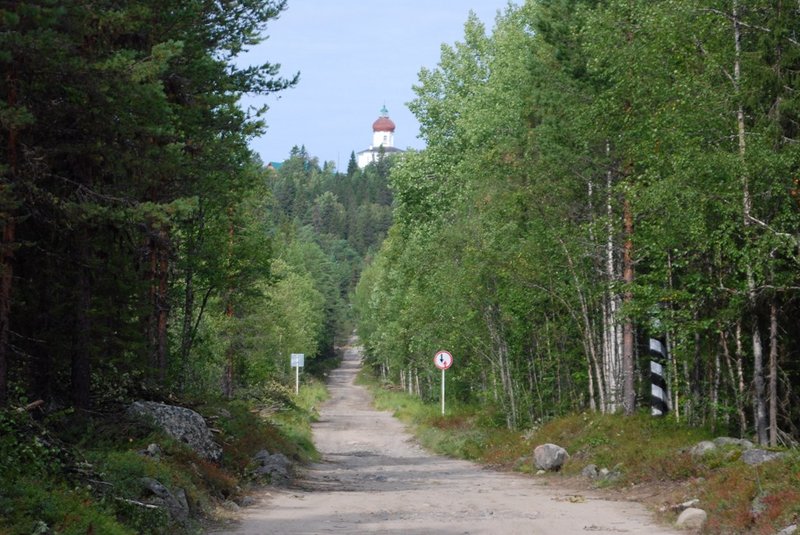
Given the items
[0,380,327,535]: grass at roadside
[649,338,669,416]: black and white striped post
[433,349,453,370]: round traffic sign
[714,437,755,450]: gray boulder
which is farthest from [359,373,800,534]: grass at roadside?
[0,380,327,535]: grass at roadside

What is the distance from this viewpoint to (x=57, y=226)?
12.9m

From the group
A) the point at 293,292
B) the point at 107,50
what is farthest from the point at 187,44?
the point at 293,292

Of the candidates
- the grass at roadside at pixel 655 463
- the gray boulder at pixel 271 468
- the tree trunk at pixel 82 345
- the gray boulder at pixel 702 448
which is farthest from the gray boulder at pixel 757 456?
the tree trunk at pixel 82 345

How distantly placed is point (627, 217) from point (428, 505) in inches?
389

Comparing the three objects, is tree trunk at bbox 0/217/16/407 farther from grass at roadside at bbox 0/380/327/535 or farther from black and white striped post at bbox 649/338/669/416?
black and white striped post at bbox 649/338/669/416

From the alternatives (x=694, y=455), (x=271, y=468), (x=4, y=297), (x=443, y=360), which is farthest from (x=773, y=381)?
(x=443, y=360)

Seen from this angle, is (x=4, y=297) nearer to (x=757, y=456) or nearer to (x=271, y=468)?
(x=271, y=468)

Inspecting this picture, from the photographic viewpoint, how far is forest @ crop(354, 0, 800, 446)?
17.1 m

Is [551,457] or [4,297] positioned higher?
[4,297]

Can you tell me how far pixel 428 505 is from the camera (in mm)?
15297

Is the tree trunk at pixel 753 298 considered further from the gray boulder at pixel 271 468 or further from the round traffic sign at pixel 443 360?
the round traffic sign at pixel 443 360

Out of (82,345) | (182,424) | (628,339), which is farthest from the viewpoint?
(628,339)

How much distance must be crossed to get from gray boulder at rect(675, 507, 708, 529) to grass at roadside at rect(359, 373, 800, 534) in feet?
0.41

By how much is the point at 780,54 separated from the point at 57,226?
12378 millimetres
